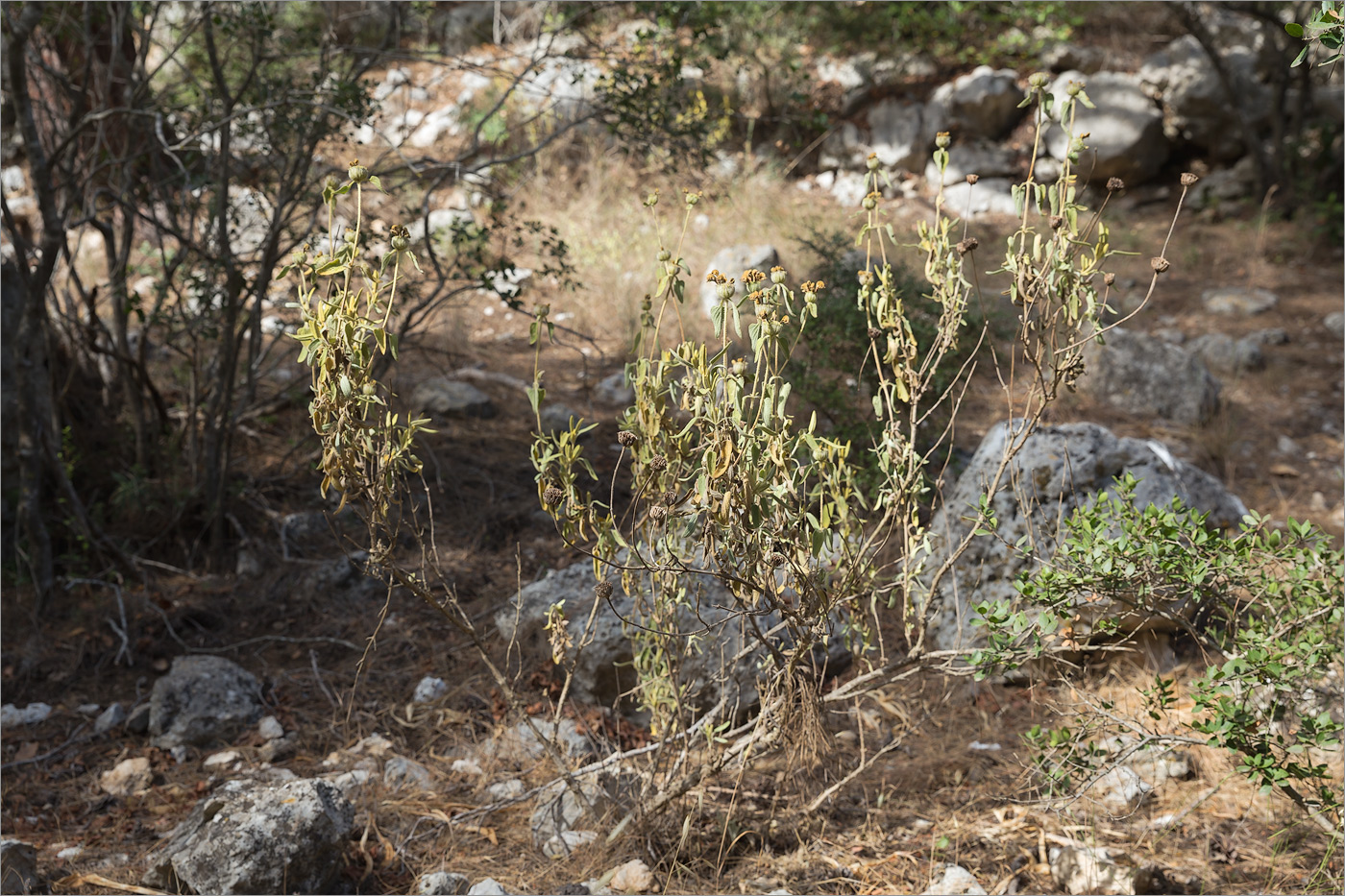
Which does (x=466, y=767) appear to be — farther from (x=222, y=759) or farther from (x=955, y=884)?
(x=955, y=884)

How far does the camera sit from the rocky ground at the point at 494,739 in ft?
7.67

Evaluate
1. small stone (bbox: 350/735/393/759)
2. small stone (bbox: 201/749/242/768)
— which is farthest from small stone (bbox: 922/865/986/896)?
small stone (bbox: 201/749/242/768)

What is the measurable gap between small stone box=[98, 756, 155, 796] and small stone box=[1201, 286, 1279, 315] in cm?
666

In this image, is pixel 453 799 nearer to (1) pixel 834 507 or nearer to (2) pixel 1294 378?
(1) pixel 834 507

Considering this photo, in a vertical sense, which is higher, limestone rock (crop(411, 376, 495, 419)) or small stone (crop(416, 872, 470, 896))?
limestone rock (crop(411, 376, 495, 419))

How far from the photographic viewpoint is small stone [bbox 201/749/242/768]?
9.64ft

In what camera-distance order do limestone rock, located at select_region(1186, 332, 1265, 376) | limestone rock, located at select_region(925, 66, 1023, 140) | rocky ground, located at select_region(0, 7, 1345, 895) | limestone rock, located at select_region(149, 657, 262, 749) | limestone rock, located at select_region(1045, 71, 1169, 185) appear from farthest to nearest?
limestone rock, located at select_region(925, 66, 1023, 140), limestone rock, located at select_region(1045, 71, 1169, 185), limestone rock, located at select_region(1186, 332, 1265, 376), limestone rock, located at select_region(149, 657, 262, 749), rocky ground, located at select_region(0, 7, 1345, 895)

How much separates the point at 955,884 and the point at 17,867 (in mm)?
2176

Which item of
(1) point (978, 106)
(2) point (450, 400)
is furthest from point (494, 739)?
(1) point (978, 106)

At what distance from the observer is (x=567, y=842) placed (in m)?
2.47

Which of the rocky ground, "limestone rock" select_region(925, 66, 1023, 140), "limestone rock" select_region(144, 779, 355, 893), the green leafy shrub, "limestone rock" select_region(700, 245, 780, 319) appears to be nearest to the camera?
the green leafy shrub

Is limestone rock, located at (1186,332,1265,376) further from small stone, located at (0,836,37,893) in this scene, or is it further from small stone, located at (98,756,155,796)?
small stone, located at (0,836,37,893)

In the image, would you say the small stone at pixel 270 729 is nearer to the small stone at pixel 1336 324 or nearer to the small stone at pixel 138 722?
the small stone at pixel 138 722

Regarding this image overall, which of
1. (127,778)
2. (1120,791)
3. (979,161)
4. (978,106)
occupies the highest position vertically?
(978,106)
